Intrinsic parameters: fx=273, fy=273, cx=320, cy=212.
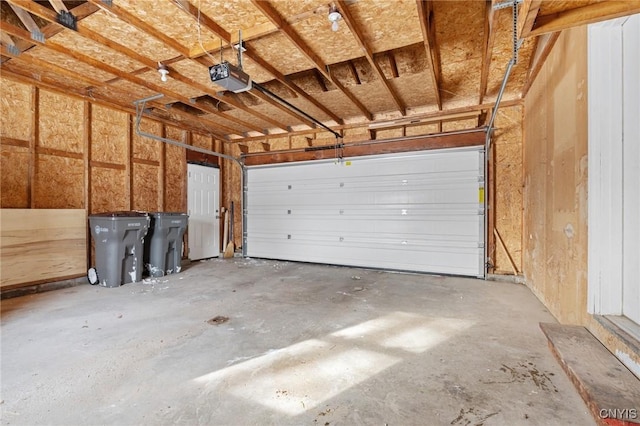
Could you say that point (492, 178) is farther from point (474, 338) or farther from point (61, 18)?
point (61, 18)

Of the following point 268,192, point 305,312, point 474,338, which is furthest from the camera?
point 268,192

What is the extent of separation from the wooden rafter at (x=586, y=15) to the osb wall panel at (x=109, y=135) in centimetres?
583

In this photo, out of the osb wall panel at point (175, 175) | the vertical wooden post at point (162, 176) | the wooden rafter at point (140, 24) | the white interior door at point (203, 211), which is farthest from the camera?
the white interior door at point (203, 211)

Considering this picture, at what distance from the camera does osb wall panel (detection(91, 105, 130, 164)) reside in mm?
4598

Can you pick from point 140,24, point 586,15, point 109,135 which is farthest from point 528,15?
point 109,135

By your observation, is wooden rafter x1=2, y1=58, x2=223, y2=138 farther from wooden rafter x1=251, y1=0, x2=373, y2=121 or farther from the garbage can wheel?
wooden rafter x1=251, y1=0, x2=373, y2=121

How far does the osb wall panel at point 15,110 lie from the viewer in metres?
3.69

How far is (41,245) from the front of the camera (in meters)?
3.82

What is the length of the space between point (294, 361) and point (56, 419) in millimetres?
1350

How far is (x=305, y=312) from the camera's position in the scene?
120 inches

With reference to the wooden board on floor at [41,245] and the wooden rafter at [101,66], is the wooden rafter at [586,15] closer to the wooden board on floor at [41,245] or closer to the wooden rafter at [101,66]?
the wooden rafter at [101,66]

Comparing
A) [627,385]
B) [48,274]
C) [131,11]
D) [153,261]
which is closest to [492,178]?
[627,385]

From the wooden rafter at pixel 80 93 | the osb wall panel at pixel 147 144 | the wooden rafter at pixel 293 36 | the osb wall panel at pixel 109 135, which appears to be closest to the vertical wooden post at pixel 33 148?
the wooden rafter at pixel 80 93

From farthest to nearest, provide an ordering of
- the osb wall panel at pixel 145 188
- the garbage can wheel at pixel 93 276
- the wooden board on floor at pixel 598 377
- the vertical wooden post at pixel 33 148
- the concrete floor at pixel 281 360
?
the osb wall panel at pixel 145 188
the garbage can wheel at pixel 93 276
the vertical wooden post at pixel 33 148
the concrete floor at pixel 281 360
the wooden board on floor at pixel 598 377
